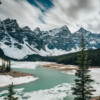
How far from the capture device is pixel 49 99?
132 ft

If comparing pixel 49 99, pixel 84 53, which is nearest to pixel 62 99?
pixel 49 99

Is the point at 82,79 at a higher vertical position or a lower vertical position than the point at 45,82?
higher

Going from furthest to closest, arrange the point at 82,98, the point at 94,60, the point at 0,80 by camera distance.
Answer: the point at 94,60 < the point at 0,80 < the point at 82,98

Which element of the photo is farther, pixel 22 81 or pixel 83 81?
pixel 22 81

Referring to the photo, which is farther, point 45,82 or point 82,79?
point 45,82

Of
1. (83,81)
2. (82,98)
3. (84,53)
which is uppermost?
(84,53)

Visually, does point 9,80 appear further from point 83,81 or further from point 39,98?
point 83,81

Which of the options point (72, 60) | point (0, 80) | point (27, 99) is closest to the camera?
point (27, 99)

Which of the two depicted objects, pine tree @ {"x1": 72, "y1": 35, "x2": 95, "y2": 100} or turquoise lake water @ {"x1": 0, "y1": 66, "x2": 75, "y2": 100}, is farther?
turquoise lake water @ {"x1": 0, "y1": 66, "x2": 75, "y2": 100}

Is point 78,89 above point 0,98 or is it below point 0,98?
above

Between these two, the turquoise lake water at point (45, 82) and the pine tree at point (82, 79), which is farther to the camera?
the turquoise lake water at point (45, 82)

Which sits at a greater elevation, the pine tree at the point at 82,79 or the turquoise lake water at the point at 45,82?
the pine tree at the point at 82,79

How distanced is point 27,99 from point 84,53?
23.5 meters

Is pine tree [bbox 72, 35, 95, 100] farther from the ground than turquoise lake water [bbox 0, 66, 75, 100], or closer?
farther from the ground
